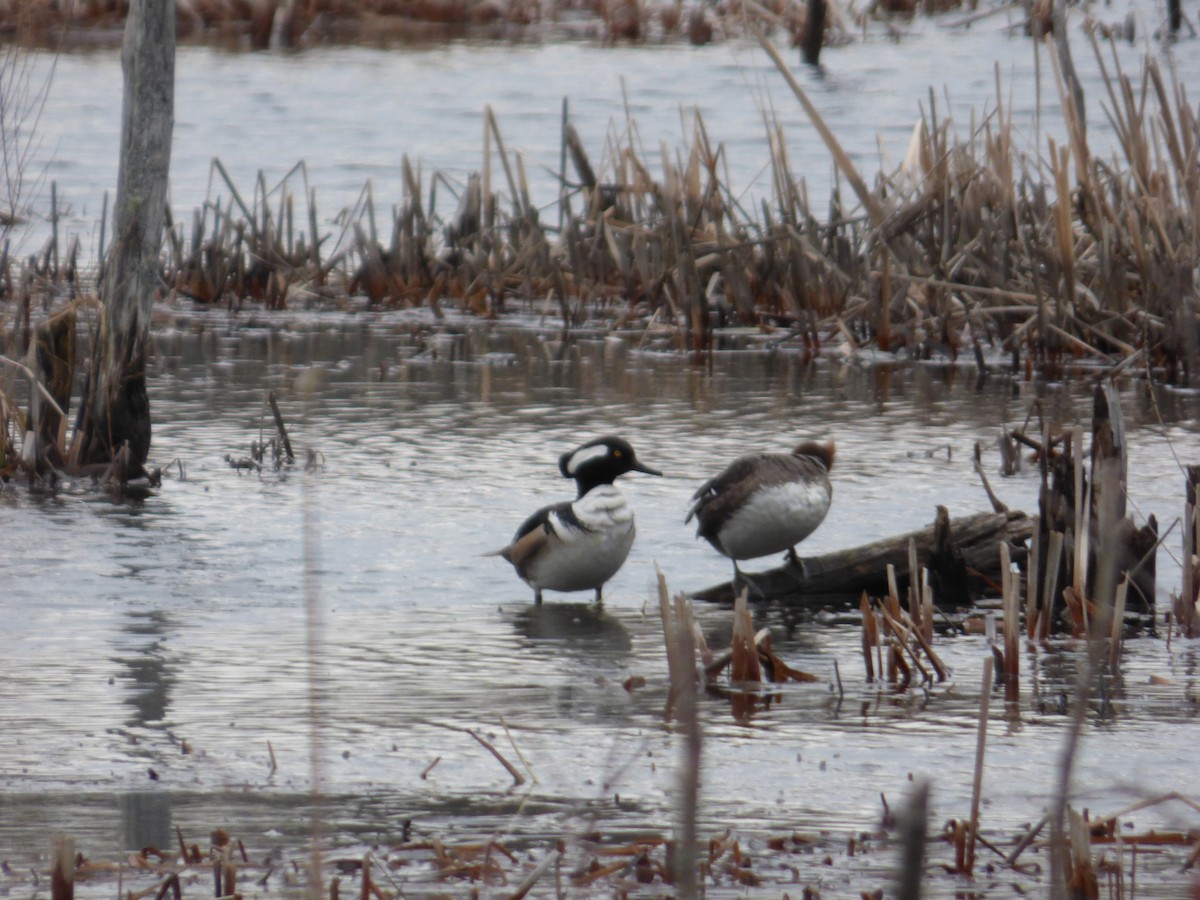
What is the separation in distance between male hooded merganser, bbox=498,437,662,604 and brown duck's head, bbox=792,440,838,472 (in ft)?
2.61

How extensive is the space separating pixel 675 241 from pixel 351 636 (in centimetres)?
661

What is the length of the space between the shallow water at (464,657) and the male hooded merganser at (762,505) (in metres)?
0.27

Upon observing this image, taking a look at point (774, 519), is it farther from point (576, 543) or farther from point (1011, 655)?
point (1011, 655)

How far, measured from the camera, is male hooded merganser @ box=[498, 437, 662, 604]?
6023mm

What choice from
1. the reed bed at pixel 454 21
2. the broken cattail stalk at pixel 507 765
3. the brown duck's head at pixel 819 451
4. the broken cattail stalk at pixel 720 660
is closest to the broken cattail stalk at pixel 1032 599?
the broken cattail stalk at pixel 720 660

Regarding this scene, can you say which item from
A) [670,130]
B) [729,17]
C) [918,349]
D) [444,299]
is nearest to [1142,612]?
[918,349]

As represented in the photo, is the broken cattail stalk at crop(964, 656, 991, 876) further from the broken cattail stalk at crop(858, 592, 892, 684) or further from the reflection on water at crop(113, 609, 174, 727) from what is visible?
the reflection on water at crop(113, 609, 174, 727)

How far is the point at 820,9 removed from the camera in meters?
32.9

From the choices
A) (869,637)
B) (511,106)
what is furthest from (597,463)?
(511,106)

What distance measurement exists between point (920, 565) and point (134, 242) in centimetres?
357

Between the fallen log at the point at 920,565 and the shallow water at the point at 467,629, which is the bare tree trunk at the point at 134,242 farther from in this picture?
the fallen log at the point at 920,565

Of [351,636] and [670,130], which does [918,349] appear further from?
[670,130]

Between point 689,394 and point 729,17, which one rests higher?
point 729,17

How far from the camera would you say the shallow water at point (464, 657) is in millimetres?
4086
